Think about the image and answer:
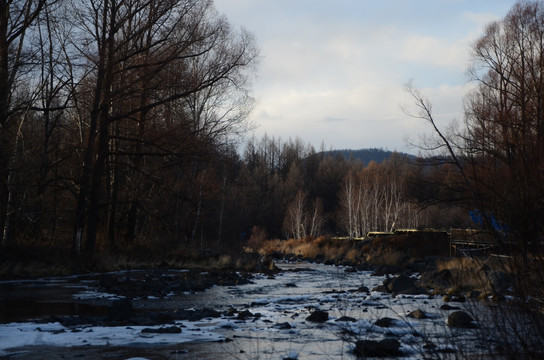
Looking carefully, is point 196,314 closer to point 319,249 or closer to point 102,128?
point 102,128

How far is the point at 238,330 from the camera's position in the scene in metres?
9.91

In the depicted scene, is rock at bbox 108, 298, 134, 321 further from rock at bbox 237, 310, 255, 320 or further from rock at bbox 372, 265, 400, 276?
rock at bbox 372, 265, 400, 276

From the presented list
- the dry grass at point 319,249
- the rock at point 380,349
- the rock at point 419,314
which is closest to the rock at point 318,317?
the rock at point 419,314

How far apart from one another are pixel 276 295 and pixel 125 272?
28.9ft

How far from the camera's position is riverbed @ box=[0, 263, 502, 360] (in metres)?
7.73

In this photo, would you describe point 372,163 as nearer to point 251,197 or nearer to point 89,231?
point 251,197

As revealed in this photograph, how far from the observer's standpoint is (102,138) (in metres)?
24.8

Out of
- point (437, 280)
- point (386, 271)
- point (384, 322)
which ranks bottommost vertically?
point (386, 271)

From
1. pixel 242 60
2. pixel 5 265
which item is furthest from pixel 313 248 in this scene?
pixel 5 265

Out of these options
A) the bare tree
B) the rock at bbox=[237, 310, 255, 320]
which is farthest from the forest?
the rock at bbox=[237, 310, 255, 320]

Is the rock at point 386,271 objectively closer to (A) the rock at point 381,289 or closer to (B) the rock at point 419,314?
(A) the rock at point 381,289

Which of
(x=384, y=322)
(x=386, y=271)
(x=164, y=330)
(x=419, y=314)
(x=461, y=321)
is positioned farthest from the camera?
(x=386, y=271)

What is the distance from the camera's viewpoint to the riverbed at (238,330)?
7.73 m

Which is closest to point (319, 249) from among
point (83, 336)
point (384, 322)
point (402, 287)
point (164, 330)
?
point (402, 287)
